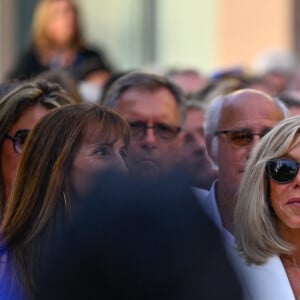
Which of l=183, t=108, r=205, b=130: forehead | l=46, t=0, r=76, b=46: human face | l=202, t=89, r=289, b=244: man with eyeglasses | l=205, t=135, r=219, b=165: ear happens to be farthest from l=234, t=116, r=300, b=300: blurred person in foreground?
l=46, t=0, r=76, b=46: human face

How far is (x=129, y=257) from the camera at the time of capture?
123 inches

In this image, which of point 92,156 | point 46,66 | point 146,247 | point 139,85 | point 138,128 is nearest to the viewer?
point 146,247

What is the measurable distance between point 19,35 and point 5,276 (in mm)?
Result: 9964

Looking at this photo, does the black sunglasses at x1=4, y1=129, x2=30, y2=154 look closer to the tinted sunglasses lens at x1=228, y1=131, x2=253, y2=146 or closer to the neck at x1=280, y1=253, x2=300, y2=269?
the tinted sunglasses lens at x1=228, y1=131, x2=253, y2=146

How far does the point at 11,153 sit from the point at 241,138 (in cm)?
101

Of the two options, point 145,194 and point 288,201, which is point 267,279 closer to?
point 288,201

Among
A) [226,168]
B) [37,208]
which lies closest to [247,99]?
[226,168]

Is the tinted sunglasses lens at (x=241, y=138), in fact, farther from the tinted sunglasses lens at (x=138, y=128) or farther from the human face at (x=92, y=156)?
the human face at (x=92, y=156)

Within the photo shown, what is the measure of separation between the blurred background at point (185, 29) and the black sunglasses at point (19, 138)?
28.8ft

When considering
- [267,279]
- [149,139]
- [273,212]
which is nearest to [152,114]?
[149,139]

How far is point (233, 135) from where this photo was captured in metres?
5.56

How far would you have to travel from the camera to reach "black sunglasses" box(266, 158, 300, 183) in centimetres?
471

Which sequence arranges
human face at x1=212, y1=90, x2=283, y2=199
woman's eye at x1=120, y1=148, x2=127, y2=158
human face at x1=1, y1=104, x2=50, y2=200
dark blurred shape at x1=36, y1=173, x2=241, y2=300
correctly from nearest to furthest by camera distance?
dark blurred shape at x1=36, y1=173, x2=241, y2=300, woman's eye at x1=120, y1=148, x2=127, y2=158, human face at x1=1, y1=104, x2=50, y2=200, human face at x1=212, y1=90, x2=283, y2=199

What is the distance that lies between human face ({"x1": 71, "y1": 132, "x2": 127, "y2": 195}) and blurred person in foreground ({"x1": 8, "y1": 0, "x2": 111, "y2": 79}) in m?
4.98
